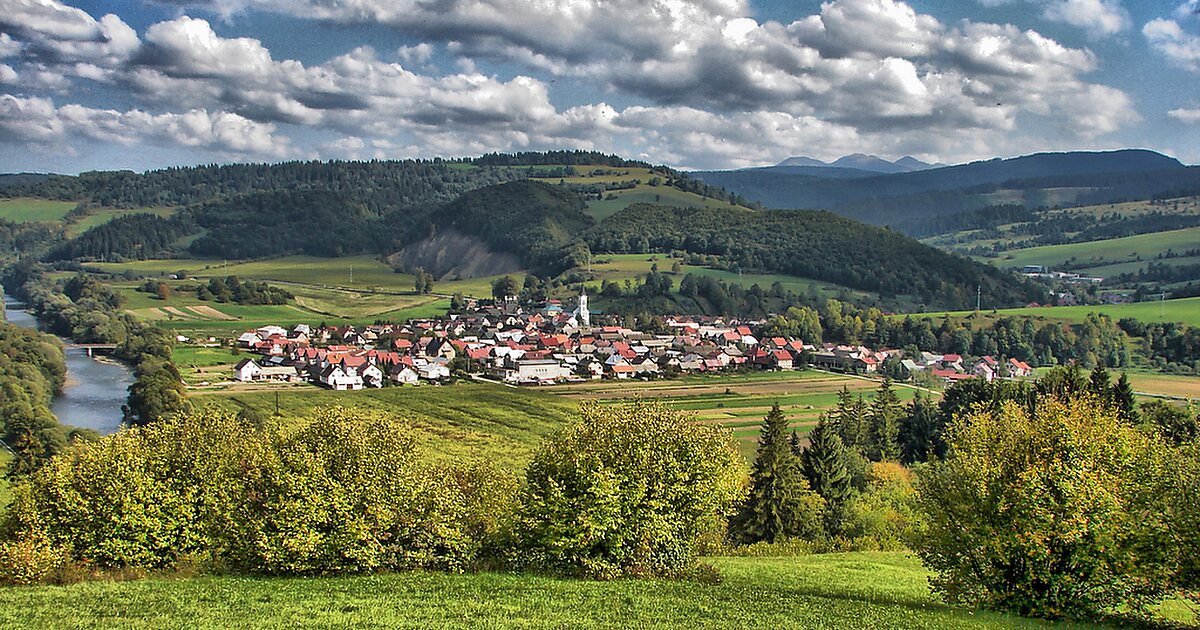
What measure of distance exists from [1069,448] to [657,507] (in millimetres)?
9607

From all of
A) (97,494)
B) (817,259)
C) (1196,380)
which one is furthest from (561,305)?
(97,494)

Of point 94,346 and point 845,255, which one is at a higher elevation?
point 845,255

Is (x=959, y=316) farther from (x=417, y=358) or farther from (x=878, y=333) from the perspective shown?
(x=417, y=358)

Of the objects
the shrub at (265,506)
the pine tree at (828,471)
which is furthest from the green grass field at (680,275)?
the shrub at (265,506)

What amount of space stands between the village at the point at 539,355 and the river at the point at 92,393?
36.1 feet

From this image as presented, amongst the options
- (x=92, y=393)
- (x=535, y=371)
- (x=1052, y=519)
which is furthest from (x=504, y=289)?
(x=1052, y=519)

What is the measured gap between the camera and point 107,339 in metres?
104

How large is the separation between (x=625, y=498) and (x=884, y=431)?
140 ft

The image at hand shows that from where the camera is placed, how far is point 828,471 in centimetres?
4231

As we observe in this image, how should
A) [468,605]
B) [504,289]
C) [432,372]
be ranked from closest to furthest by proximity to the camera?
[468,605] → [432,372] → [504,289]

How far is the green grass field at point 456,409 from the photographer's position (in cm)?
5744

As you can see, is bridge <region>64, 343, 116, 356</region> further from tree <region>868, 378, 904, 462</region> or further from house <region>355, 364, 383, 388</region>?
tree <region>868, 378, 904, 462</region>

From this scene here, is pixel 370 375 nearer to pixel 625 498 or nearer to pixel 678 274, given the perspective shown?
pixel 625 498

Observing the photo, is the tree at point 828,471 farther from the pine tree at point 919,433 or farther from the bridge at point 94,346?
the bridge at point 94,346
